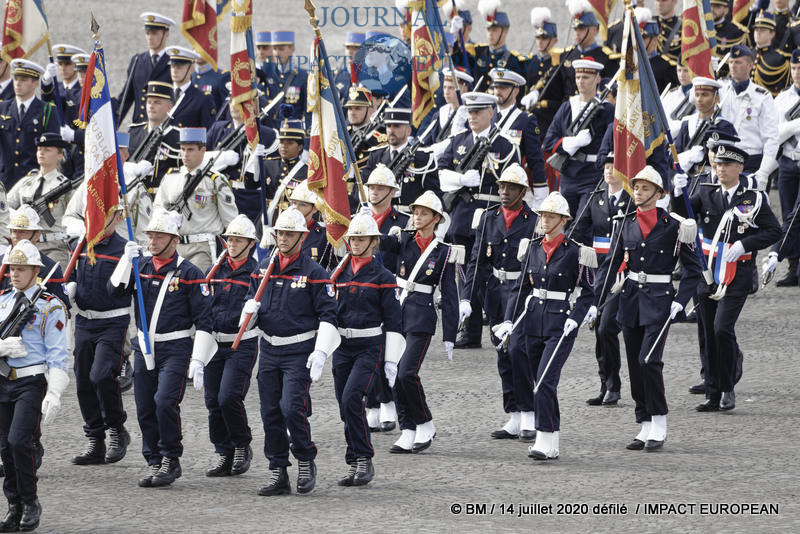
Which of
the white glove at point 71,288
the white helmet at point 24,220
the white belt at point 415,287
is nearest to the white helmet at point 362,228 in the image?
the white belt at point 415,287

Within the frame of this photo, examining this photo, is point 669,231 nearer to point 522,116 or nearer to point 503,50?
point 522,116

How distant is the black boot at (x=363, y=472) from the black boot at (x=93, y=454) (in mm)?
2220

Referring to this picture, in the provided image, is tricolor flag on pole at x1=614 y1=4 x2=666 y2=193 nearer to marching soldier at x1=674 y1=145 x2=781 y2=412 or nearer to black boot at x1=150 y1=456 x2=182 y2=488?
marching soldier at x1=674 y1=145 x2=781 y2=412

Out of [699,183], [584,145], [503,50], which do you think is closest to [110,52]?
[503,50]

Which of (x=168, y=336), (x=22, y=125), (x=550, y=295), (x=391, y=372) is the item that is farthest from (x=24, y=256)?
(x=22, y=125)

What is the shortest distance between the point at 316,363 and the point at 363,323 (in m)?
0.79

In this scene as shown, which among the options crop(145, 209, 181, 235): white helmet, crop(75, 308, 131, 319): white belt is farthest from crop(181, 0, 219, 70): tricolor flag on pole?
crop(145, 209, 181, 235): white helmet

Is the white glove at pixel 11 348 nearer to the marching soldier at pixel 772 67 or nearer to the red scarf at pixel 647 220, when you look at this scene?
the red scarf at pixel 647 220

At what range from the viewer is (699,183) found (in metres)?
13.9

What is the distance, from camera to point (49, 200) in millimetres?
14797

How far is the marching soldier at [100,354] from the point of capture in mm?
11602

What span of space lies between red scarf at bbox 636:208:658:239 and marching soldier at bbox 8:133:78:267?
6.04 meters

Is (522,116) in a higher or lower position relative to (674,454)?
higher

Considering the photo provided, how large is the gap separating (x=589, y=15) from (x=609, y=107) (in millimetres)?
2657
